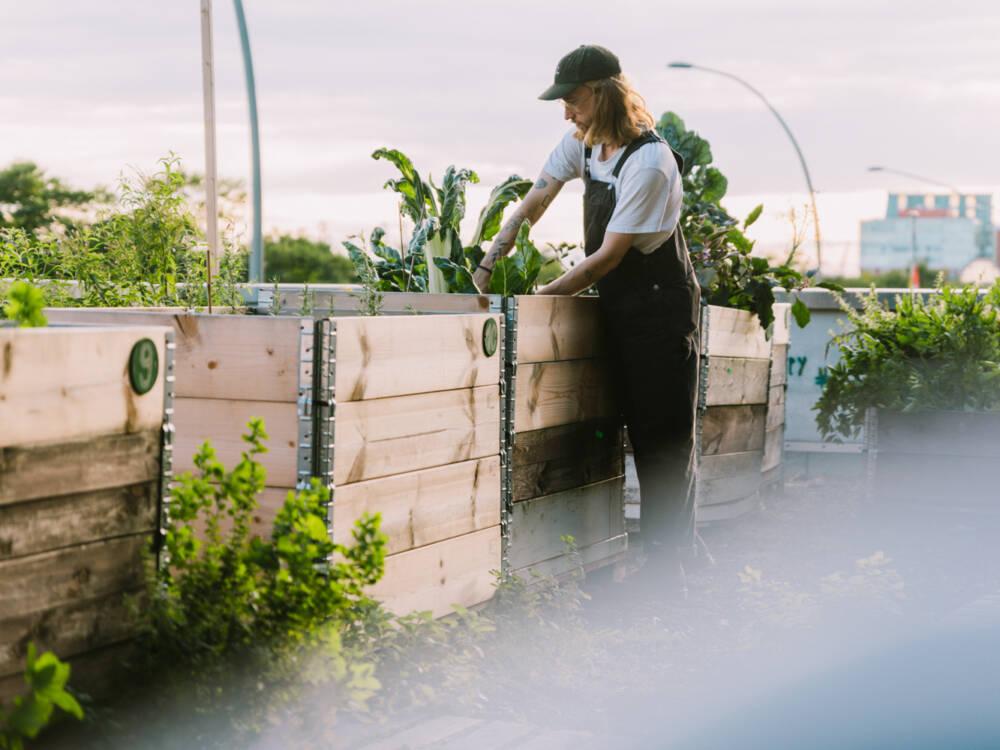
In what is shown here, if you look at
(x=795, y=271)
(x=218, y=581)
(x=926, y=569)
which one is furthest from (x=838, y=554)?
(x=218, y=581)

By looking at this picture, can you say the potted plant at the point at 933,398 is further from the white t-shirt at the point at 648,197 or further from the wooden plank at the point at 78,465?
the wooden plank at the point at 78,465

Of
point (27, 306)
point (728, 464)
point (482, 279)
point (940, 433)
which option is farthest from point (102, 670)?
point (940, 433)

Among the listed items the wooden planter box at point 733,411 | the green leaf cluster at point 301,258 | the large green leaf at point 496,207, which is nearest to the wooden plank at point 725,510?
the wooden planter box at point 733,411

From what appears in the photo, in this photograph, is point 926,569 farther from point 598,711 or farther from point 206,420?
point 206,420

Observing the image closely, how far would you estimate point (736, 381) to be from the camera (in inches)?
252

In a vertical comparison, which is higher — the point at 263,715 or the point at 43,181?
the point at 43,181

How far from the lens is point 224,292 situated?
459 centimetres

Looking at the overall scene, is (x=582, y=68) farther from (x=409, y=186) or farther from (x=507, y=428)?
(x=507, y=428)

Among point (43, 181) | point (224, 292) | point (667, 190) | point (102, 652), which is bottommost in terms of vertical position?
point (102, 652)

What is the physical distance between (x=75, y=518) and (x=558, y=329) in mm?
2434

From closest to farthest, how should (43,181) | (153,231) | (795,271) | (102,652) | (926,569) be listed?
(102,652), (153,231), (926,569), (795,271), (43,181)

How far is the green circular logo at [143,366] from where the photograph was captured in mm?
2711

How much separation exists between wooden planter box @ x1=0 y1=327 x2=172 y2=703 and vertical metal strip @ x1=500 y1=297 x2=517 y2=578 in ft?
5.37

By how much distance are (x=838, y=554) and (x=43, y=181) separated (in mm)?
41606
